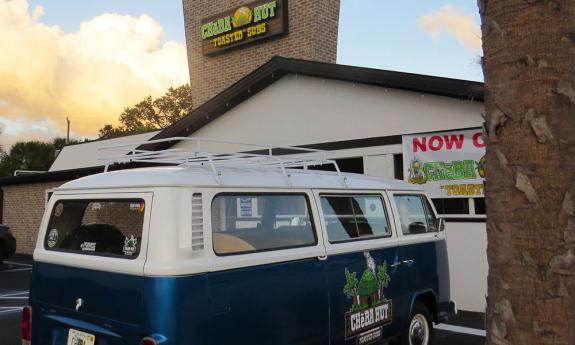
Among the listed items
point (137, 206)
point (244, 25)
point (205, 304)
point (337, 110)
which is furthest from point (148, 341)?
point (244, 25)

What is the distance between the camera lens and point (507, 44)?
6.39 feet

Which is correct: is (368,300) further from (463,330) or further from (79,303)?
(463,330)

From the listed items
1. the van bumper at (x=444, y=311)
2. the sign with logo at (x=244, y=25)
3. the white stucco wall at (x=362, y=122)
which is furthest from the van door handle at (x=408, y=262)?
the sign with logo at (x=244, y=25)

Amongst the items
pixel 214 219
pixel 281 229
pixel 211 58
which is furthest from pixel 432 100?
pixel 211 58

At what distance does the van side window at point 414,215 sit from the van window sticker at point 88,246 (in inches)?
118

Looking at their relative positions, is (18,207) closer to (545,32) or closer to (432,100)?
(432,100)

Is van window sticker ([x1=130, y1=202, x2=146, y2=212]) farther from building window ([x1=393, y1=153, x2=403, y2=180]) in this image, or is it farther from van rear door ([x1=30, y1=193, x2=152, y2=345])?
building window ([x1=393, y1=153, x2=403, y2=180])

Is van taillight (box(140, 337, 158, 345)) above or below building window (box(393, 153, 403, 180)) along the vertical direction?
below

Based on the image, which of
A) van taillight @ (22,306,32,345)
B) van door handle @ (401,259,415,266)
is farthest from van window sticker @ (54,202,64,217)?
van door handle @ (401,259,415,266)

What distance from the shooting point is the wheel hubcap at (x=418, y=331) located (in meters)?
5.24

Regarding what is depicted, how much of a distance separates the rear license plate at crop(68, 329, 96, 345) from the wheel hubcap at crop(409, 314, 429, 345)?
314cm

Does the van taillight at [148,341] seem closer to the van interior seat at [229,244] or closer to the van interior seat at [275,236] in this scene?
the van interior seat at [229,244]

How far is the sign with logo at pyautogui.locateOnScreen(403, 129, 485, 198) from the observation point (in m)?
7.93

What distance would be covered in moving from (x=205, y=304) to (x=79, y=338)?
983 mm
